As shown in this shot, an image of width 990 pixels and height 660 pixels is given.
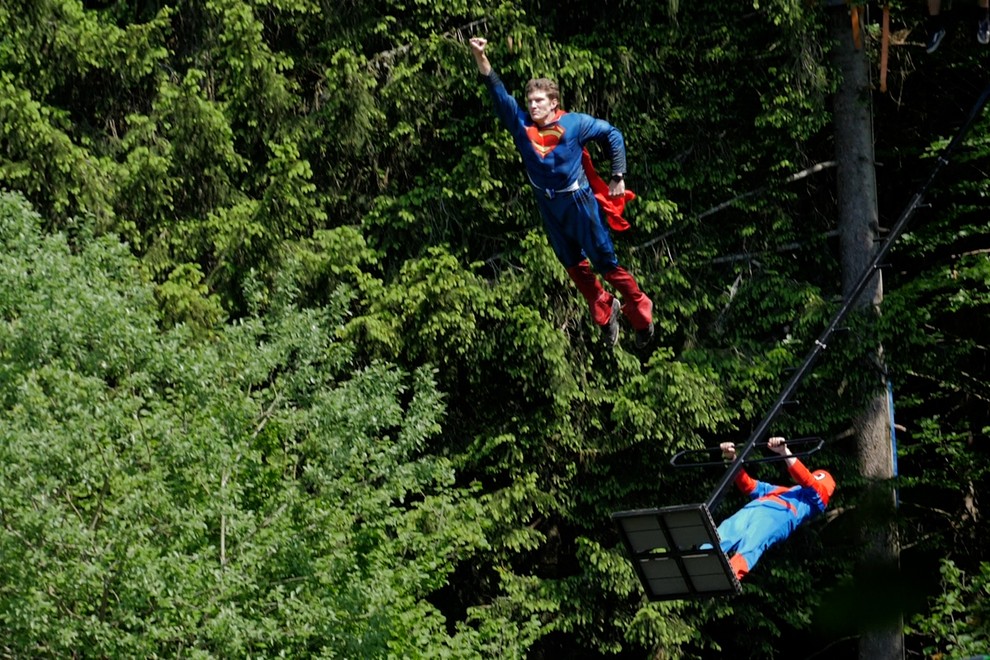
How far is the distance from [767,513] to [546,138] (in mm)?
2535

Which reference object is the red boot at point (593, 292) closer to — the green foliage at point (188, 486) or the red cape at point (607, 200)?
the red cape at point (607, 200)

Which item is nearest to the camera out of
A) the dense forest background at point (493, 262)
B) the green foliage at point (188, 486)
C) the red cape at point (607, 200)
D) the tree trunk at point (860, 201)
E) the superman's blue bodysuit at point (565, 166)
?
the superman's blue bodysuit at point (565, 166)

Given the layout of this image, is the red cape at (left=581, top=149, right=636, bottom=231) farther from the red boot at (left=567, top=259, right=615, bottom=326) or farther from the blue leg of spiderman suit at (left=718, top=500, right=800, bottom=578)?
the blue leg of spiderman suit at (left=718, top=500, right=800, bottom=578)

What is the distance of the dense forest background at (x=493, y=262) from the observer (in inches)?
459

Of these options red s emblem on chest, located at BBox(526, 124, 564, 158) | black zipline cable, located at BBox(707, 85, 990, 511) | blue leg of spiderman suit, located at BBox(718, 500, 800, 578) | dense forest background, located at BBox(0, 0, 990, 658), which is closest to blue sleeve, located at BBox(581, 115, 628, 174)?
red s emblem on chest, located at BBox(526, 124, 564, 158)

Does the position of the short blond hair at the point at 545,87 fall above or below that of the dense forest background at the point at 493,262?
above

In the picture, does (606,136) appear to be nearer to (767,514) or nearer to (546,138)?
→ (546,138)

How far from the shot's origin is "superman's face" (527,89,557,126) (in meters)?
8.63

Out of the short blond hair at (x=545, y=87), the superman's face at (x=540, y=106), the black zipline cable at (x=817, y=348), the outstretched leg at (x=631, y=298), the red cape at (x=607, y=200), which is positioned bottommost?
the black zipline cable at (x=817, y=348)

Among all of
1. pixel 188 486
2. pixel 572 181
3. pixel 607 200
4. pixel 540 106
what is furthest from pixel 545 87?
pixel 188 486

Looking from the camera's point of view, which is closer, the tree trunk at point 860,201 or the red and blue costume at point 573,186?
the red and blue costume at point 573,186

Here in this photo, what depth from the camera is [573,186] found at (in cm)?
887

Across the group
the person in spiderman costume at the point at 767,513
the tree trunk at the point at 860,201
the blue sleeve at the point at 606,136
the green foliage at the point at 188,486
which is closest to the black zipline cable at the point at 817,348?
the person in spiderman costume at the point at 767,513

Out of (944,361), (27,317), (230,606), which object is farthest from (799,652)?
(27,317)
